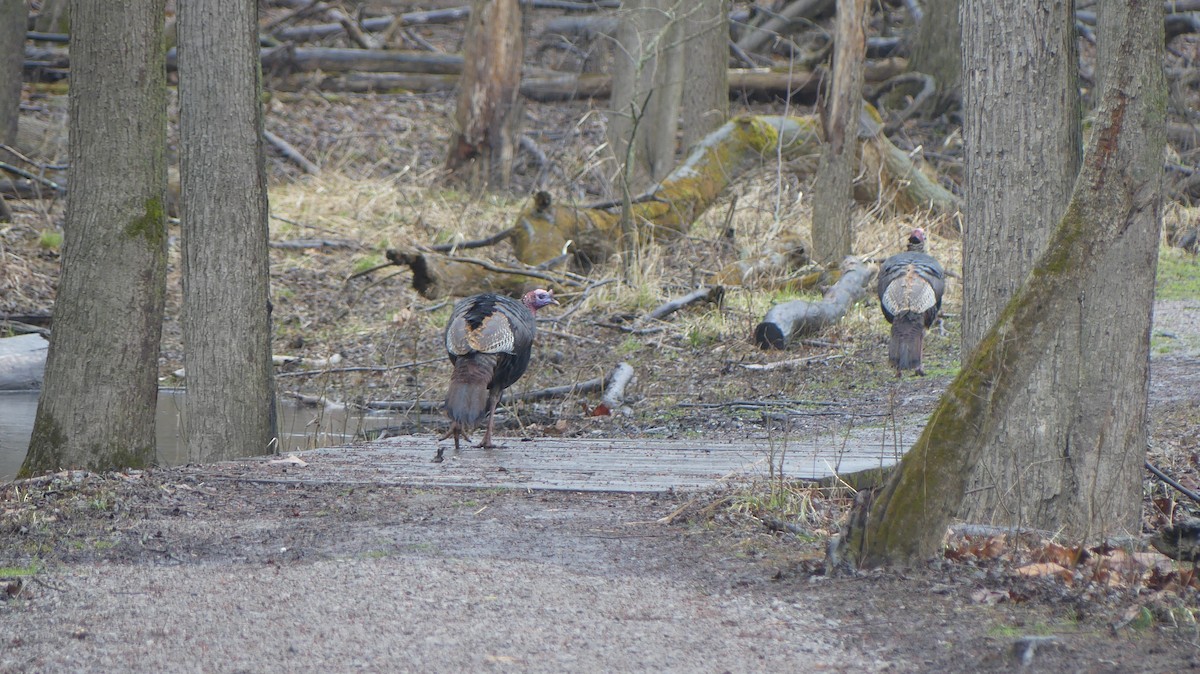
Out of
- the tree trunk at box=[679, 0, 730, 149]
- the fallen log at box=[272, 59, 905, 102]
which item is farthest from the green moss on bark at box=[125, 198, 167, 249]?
the fallen log at box=[272, 59, 905, 102]

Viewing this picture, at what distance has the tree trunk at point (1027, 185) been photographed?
219 inches

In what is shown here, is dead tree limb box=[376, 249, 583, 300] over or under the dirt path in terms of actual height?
over

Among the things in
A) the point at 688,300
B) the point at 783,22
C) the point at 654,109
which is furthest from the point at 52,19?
the point at 688,300

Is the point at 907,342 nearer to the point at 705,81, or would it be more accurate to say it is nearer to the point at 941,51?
the point at 705,81

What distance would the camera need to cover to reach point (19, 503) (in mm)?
5875

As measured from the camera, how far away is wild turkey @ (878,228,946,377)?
10.6m

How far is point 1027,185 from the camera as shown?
18.5 feet

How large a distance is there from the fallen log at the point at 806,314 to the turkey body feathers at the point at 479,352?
4.14 metres

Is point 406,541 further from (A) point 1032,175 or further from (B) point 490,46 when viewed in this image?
(B) point 490,46

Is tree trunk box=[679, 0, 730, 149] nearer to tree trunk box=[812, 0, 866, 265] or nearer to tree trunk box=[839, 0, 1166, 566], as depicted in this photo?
tree trunk box=[812, 0, 866, 265]

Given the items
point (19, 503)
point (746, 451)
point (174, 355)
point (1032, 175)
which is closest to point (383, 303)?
point (174, 355)

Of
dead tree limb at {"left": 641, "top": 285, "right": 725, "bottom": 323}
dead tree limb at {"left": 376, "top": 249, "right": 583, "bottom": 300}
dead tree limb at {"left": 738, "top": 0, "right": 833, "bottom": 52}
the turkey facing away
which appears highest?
dead tree limb at {"left": 738, "top": 0, "right": 833, "bottom": 52}

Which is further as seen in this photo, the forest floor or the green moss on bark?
the green moss on bark

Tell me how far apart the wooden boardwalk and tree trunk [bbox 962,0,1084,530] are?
751mm
